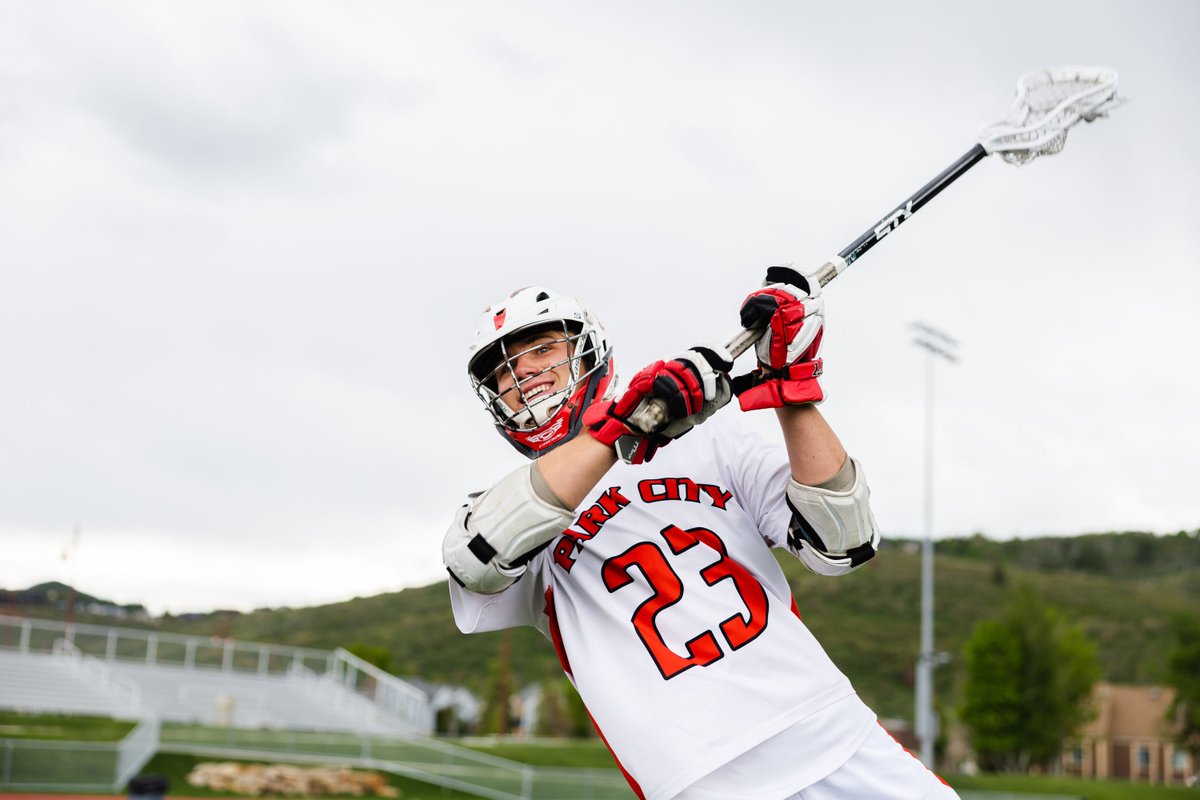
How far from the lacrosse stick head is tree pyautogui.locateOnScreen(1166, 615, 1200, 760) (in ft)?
157

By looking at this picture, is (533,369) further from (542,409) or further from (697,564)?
(697,564)

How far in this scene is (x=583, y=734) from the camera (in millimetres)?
51219

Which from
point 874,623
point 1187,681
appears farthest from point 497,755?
point 874,623

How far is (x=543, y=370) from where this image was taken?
3436 mm

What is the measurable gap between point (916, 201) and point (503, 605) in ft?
6.38

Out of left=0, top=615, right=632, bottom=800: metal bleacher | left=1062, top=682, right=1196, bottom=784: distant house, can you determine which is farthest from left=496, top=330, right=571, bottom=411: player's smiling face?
left=1062, top=682, right=1196, bottom=784: distant house

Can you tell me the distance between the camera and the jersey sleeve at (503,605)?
10.8ft

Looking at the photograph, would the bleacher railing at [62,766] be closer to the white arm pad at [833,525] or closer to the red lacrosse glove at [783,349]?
the white arm pad at [833,525]

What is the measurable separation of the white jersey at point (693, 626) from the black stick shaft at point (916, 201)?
0.77 metres

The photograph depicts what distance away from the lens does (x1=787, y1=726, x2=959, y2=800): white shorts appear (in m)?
3.05

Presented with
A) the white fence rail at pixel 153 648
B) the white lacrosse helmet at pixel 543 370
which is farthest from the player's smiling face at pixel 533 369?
the white fence rail at pixel 153 648

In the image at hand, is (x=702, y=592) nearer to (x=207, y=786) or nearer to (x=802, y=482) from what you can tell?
(x=802, y=482)

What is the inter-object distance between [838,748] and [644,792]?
0.55 m

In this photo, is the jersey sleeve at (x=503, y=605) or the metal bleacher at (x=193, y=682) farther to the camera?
the metal bleacher at (x=193, y=682)
